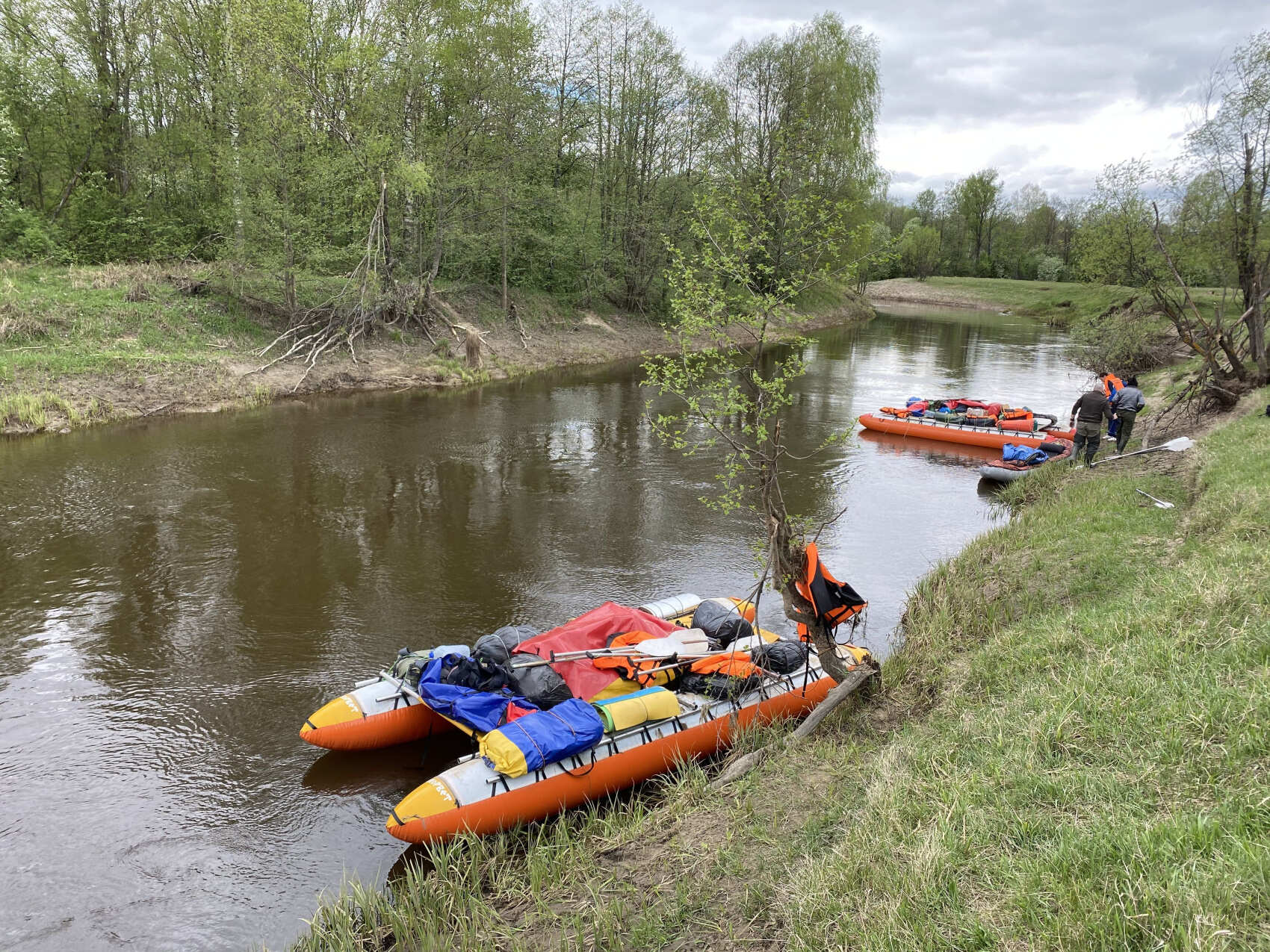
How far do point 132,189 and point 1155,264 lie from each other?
3158cm

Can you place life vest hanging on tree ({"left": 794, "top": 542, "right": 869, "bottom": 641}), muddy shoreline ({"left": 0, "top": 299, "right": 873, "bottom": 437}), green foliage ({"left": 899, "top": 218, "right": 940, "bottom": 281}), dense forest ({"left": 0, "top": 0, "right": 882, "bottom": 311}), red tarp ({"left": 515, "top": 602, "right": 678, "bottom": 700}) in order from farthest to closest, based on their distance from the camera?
green foliage ({"left": 899, "top": 218, "right": 940, "bottom": 281})
dense forest ({"left": 0, "top": 0, "right": 882, "bottom": 311})
muddy shoreline ({"left": 0, "top": 299, "right": 873, "bottom": 437})
red tarp ({"left": 515, "top": 602, "right": 678, "bottom": 700})
life vest hanging on tree ({"left": 794, "top": 542, "right": 869, "bottom": 641})

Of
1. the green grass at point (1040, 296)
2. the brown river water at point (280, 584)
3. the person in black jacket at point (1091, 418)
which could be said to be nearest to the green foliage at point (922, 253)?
the green grass at point (1040, 296)

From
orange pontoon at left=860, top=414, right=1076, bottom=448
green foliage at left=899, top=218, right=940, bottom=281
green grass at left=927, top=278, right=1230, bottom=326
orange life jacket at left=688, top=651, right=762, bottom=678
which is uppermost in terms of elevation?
green foliage at left=899, top=218, right=940, bottom=281

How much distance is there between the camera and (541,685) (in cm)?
723

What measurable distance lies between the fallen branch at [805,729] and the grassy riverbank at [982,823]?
0.16 m

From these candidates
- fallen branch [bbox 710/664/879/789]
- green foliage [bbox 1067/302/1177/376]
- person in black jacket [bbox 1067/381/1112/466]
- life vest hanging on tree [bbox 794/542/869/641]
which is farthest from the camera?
green foliage [bbox 1067/302/1177/376]

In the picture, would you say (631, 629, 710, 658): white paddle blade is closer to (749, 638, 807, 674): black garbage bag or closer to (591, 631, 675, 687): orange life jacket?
(591, 631, 675, 687): orange life jacket

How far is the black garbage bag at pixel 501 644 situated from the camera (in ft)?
24.5

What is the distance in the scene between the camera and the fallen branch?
20.7ft

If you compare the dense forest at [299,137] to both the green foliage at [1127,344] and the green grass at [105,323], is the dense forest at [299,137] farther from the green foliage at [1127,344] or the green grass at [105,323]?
the green foliage at [1127,344]

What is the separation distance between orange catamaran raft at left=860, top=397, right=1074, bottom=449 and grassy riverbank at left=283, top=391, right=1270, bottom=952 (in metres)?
11.5

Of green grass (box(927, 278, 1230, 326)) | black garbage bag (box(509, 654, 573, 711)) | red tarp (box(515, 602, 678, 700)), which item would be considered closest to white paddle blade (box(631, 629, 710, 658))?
red tarp (box(515, 602, 678, 700))

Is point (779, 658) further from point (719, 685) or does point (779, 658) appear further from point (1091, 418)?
point (1091, 418)

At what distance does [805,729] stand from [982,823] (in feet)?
8.41
